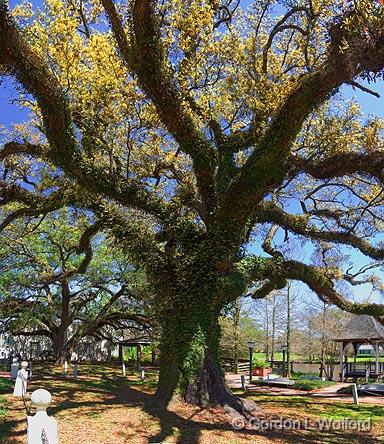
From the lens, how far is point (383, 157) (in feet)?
39.4

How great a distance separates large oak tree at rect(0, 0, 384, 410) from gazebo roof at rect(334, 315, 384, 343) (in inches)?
657

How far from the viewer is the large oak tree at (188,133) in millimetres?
10125

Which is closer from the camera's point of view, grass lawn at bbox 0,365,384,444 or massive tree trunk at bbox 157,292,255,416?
grass lawn at bbox 0,365,384,444

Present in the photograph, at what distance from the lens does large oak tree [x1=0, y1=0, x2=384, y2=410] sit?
10125 millimetres

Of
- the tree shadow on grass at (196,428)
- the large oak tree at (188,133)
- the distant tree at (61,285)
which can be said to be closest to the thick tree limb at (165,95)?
the large oak tree at (188,133)

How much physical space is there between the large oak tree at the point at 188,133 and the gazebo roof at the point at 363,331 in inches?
657

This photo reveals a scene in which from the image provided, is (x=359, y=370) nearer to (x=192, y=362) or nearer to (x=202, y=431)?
(x=192, y=362)

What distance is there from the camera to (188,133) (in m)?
11.9

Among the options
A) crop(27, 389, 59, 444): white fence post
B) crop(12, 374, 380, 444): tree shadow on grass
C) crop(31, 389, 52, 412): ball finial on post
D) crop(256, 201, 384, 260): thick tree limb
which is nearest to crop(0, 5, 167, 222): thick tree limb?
crop(256, 201, 384, 260): thick tree limb

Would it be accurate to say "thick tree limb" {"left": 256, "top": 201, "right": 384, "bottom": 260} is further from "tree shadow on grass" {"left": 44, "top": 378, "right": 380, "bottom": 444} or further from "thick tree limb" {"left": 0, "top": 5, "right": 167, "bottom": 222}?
"tree shadow on grass" {"left": 44, "top": 378, "right": 380, "bottom": 444}

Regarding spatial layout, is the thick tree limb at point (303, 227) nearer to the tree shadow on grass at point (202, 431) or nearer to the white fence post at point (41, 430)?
the tree shadow on grass at point (202, 431)

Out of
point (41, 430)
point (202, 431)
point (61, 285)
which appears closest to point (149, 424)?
point (202, 431)

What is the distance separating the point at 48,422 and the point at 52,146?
7722 millimetres

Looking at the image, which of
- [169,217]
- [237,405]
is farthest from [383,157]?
[237,405]
